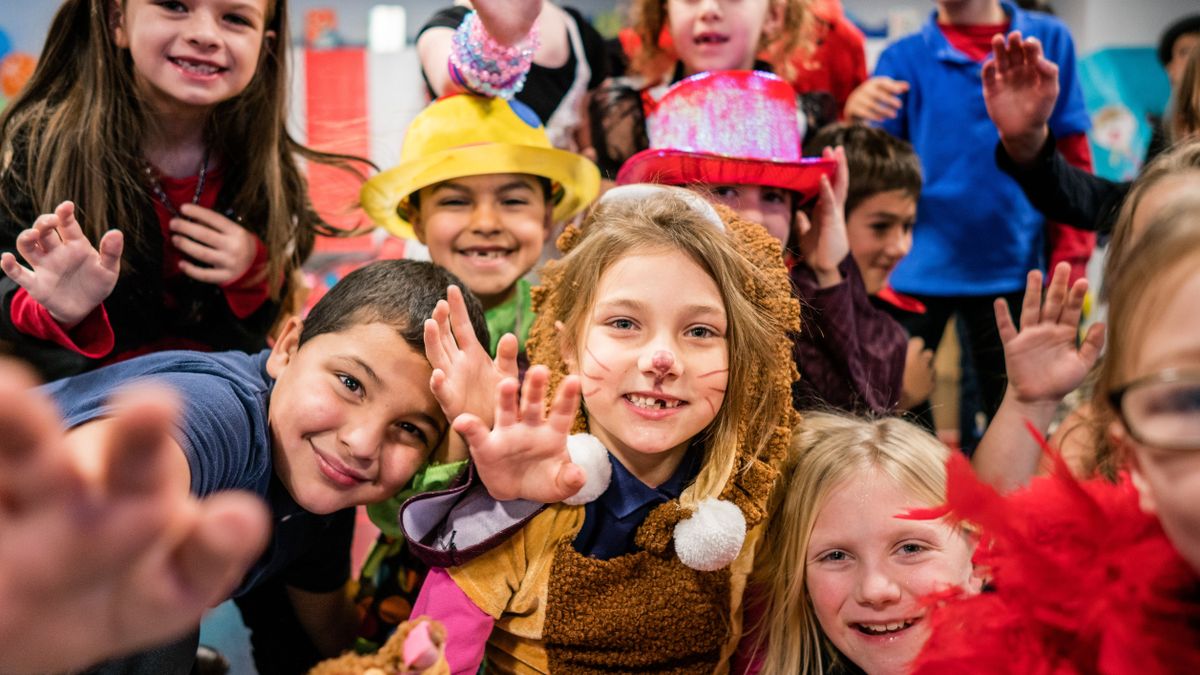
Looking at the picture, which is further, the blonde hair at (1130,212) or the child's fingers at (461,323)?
the blonde hair at (1130,212)

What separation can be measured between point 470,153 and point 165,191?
1.96ft

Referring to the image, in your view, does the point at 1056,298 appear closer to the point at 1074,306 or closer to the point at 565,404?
the point at 1074,306

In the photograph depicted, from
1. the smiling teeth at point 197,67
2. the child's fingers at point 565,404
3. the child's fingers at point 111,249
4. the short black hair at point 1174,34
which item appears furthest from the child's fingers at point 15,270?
the short black hair at point 1174,34

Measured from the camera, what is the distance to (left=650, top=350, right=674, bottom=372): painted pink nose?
5.07 ft

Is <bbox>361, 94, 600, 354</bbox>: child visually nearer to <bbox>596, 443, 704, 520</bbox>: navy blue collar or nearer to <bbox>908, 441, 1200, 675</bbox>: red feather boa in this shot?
<bbox>596, 443, 704, 520</bbox>: navy blue collar

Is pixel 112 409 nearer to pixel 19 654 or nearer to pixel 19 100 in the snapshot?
pixel 19 654

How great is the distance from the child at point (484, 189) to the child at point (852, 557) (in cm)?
72

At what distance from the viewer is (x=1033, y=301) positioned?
182 centimetres

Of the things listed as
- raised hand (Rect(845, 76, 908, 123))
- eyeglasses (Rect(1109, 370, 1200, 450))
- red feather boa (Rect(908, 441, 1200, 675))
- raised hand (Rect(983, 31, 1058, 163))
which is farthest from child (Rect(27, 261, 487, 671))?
raised hand (Rect(845, 76, 908, 123))

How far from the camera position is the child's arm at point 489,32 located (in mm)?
2057

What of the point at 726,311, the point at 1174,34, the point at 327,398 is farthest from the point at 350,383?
the point at 1174,34

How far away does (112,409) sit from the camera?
128 centimetres

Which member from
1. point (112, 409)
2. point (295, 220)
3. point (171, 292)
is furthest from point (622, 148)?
point (112, 409)

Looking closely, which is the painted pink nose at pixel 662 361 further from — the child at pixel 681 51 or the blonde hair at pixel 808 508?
the child at pixel 681 51
